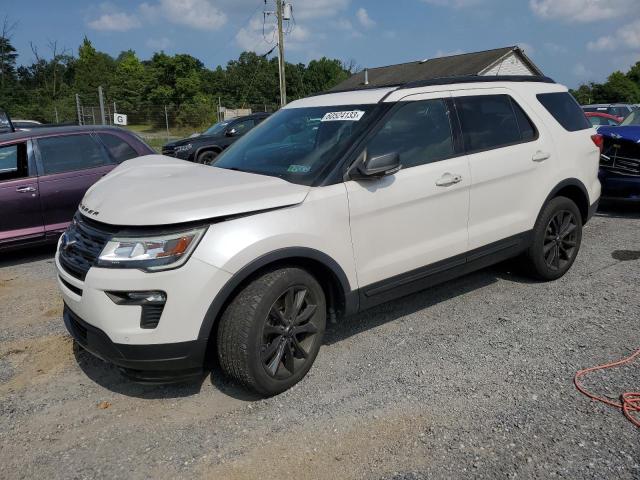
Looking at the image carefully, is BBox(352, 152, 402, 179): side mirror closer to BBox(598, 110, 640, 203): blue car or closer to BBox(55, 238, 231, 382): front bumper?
BBox(55, 238, 231, 382): front bumper

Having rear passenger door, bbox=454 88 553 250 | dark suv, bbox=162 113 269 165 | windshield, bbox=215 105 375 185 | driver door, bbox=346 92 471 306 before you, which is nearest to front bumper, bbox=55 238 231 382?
windshield, bbox=215 105 375 185

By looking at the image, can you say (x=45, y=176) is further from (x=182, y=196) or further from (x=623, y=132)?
(x=623, y=132)

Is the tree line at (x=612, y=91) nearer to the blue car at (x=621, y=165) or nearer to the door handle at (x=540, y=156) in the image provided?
the blue car at (x=621, y=165)

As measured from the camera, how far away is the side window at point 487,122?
4191 millimetres

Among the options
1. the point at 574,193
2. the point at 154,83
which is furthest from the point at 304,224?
the point at 154,83

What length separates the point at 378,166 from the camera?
3.37 meters

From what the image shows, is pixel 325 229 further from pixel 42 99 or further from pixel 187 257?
pixel 42 99

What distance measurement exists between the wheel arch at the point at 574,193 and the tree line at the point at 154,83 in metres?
28.7

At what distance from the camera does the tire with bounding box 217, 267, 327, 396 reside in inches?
119

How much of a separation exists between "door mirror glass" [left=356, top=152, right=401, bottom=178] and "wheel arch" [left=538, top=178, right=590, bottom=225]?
6.50 ft

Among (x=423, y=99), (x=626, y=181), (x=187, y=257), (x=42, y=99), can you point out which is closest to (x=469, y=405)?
(x=187, y=257)

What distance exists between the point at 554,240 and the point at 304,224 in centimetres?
289

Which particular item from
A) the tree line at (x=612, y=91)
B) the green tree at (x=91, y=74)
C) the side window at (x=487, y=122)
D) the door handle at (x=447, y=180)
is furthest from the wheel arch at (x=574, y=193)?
the tree line at (x=612, y=91)

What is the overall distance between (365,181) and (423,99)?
94cm
